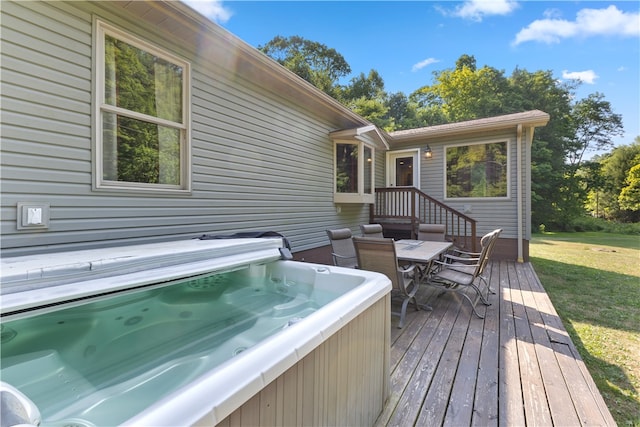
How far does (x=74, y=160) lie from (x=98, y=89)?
75 cm

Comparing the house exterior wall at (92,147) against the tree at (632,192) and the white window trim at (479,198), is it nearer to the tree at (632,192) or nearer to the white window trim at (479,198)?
the white window trim at (479,198)

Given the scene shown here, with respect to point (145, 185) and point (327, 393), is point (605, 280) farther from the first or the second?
point (145, 185)

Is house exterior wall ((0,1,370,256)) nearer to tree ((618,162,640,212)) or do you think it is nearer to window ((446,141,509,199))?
window ((446,141,509,199))

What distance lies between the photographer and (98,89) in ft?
9.28

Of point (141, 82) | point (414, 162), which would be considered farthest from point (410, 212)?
point (141, 82)

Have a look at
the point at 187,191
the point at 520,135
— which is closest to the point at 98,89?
the point at 187,191

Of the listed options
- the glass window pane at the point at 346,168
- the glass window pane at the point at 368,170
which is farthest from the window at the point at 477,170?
the glass window pane at the point at 346,168

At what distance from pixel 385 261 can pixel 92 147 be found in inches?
134

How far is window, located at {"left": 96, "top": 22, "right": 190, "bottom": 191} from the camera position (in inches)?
115

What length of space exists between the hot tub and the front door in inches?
262

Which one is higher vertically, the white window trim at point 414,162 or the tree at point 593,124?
the tree at point 593,124

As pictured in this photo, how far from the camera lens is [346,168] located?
6.91 m

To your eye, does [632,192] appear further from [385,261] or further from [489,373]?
[489,373]

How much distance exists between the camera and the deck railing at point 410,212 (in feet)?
23.9
